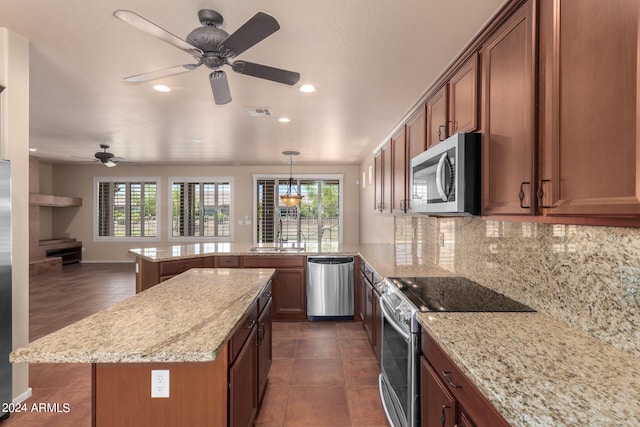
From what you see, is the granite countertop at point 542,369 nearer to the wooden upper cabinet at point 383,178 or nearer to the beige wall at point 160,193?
the wooden upper cabinet at point 383,178

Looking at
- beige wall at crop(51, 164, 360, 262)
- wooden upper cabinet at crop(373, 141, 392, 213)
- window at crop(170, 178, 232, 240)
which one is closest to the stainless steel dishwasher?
wooden upper cabinet at crop(373, 141, 392, 213)

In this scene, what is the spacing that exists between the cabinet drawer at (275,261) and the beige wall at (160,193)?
3940 mm

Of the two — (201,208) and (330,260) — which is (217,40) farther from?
(201,208)

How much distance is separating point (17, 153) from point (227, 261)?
226 cm

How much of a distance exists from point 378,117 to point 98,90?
8.83 feet

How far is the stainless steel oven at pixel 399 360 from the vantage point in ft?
5.16

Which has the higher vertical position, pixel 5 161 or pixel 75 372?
pixel 5 161

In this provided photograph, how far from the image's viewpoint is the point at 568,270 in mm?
1407

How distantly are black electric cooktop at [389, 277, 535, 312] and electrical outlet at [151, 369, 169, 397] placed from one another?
115 centimetres

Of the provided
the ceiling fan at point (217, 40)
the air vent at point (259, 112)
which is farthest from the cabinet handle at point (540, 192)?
the air vent at point (259, 112)

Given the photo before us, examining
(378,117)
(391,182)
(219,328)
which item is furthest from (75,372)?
(378,117)

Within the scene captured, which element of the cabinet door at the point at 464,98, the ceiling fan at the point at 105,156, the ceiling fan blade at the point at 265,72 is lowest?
the cabinet door at the point at 464,98

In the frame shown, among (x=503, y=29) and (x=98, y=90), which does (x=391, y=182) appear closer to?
(x=503, y=29)

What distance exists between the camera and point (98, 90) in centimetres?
287
